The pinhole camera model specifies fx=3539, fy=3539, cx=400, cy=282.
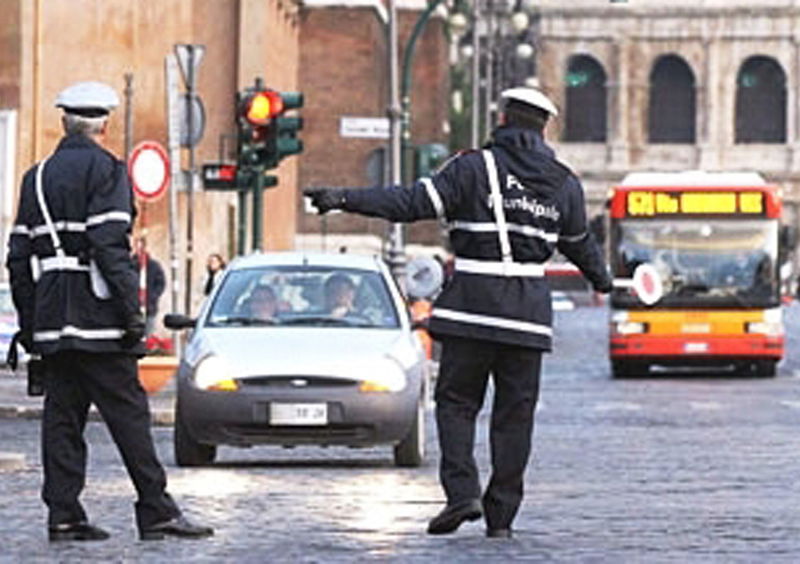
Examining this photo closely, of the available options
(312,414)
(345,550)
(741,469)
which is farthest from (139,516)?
(741,469)

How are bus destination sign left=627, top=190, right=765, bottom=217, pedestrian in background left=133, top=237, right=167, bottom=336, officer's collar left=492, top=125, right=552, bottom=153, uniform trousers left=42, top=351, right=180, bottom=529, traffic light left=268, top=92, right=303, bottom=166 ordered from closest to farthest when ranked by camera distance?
1. uniform trousers left=42, top=351, right=180, bottom=529
2. officer's collar left=492, top=125, right=552, bottom=153
3. traffic light left=268, top=92, right=303, bottom=166
4. pedestrian in background left=133, top=237, right=167, bottom=336
5. bus destination sign left=627, top=190, right=765, bottom=217

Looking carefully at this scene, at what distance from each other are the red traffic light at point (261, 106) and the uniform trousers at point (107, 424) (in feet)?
62.8

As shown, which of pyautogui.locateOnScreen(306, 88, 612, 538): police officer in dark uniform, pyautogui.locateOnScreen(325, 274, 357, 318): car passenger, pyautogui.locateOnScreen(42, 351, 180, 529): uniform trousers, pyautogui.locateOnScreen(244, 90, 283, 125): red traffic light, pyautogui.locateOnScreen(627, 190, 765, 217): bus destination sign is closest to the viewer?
pyautogui.locateOnScreen(42, 351, 180, 529): uniform trousers

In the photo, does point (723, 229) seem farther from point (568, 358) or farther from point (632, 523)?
point (632, 523)

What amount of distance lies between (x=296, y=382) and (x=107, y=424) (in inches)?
232

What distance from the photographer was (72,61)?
1965 inches

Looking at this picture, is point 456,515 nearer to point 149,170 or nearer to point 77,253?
point 77,253

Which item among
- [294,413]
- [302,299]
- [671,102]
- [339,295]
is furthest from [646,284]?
[671,102]

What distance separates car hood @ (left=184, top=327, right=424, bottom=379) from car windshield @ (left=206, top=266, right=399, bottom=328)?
0.65ft

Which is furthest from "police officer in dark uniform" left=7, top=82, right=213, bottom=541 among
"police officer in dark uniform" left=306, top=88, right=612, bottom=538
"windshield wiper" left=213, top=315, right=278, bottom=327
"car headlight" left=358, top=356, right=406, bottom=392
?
"windshield wiper" left=213, top=315, right=278, bottom=327

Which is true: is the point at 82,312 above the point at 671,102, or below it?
below

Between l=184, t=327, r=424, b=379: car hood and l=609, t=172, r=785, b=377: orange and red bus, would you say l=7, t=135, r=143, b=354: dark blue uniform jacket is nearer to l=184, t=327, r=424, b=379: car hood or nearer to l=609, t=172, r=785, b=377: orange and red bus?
l=184, t=327, r=424, b=379: car hood

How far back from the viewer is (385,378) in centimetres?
2069

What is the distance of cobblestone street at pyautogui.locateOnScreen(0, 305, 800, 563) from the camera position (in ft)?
46.3
